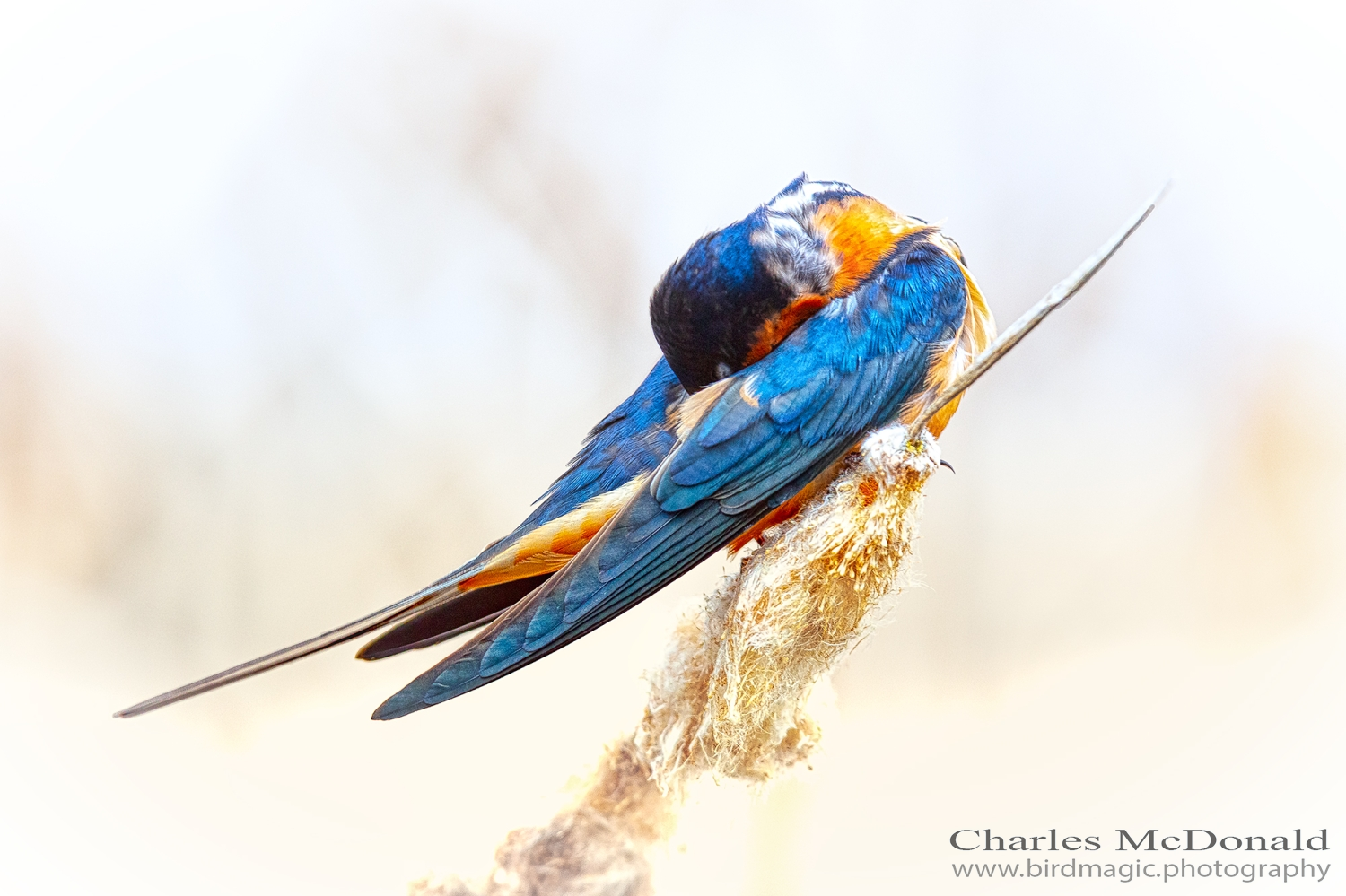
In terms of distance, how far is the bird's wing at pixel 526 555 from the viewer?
1319mm

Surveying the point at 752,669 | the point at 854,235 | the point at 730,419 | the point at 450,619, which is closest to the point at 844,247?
the point at 854,235

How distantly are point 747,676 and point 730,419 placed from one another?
39 cm

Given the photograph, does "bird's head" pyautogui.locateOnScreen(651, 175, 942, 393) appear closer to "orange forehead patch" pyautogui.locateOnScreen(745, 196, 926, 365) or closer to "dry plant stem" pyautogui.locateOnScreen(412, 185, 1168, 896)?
"orange forehead patch" pyautogui.locateOnScreen(745, 196, 926, 365)

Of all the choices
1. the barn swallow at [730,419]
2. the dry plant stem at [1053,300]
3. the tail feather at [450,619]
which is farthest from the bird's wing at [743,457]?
the dry plant stem at [1053,300]

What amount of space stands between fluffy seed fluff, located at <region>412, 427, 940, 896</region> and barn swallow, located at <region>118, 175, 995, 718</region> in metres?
0.09

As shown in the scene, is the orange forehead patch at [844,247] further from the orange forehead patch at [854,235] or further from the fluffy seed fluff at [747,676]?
the fluffy seed fluff at [747,676]

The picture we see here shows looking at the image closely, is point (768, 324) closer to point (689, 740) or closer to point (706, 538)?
point (706, 538)

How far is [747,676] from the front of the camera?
1298mm

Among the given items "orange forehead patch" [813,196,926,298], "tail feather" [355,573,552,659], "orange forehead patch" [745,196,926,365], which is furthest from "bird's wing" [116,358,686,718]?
"orange forehead patch" [813,196,926,298]

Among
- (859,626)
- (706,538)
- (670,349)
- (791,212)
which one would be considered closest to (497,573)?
(706,538)

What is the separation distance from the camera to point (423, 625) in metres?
1.38

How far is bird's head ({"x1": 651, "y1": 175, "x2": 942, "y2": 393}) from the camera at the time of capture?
1.40 m

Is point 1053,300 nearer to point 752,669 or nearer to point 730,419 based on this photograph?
point 730,419

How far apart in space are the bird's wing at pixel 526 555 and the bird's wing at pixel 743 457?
0.10m
